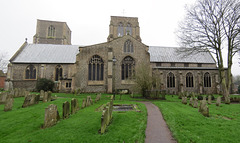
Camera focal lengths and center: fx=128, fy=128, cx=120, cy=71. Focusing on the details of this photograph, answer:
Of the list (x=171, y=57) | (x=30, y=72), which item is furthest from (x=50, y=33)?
(x=171, y=57)

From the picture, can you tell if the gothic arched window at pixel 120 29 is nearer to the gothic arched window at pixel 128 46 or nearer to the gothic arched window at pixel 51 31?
the gothic arched window at pixel 128 46

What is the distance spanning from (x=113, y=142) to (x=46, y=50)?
1161 inches

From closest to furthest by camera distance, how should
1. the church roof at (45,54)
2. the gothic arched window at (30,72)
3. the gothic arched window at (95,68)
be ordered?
the gothic arched window at (95,68), the gothic arched window at (30,72), the church roof at (45,54)

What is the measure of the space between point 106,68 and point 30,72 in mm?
14940

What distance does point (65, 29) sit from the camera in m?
38.9

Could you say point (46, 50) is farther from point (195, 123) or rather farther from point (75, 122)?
point (195, 123)

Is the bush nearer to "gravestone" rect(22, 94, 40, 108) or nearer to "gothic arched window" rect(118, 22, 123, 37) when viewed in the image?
"gravestone" rect(22, 94, 40, 108)

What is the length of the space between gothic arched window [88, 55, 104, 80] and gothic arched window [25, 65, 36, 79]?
11.3 meters

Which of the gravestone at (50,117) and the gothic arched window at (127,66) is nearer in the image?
the gravestone at (50,117)

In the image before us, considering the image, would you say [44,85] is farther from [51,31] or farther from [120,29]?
[51,31]

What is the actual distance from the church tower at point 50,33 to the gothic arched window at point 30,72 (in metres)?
14.3

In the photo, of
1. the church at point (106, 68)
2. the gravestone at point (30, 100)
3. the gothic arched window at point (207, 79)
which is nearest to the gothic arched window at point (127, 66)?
the church at point (106, 68)

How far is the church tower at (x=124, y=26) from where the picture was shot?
33284mm

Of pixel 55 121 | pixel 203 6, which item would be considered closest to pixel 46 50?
pixel 55 121
